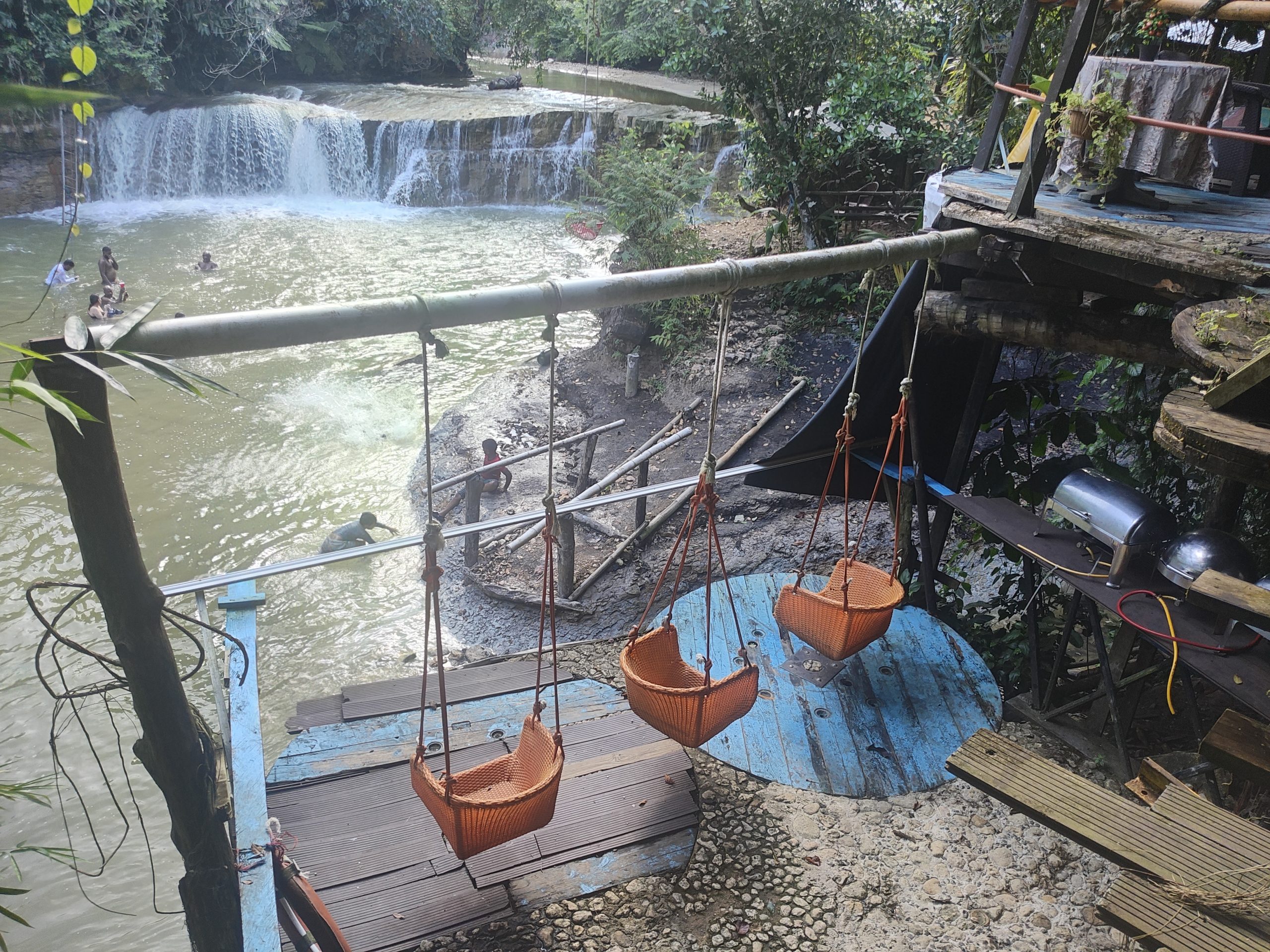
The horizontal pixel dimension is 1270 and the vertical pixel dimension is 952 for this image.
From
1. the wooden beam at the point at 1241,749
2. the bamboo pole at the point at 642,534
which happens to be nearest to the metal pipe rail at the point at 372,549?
the wooden beam at the point at 1241,749

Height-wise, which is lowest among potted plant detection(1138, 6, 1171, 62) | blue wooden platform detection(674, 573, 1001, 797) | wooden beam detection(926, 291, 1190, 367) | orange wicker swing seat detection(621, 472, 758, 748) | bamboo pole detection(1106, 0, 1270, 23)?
blue wooden platform detection(674, 573, 1001, 797)

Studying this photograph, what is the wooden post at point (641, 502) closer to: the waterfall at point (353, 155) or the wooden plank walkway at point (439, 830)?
the wooden plank walkway at point (439, 830)

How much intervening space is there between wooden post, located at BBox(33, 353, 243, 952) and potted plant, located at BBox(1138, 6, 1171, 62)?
6116 mm

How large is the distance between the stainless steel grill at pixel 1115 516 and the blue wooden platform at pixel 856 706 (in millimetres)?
777

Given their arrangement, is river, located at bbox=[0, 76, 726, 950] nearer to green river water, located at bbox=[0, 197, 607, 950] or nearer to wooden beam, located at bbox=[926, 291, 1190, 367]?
green river water, located at bbox=[0, 197, 607, 950]

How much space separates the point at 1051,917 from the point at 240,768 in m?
2.87

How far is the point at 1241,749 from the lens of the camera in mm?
2506

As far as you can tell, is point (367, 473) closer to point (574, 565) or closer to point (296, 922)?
point (574, 565)

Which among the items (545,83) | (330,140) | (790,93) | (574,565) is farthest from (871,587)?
(545,83)

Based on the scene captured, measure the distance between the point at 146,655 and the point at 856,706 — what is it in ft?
9.13

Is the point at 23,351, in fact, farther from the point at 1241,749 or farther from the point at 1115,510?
the point at 1115,510

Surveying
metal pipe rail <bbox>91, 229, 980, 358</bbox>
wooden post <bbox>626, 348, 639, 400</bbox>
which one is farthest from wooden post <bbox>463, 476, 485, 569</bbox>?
metal pipe rail <bbox>91, 229, 980, 358</bbox>

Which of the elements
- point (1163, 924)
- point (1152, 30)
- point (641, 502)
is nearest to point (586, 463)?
point (641, 502)

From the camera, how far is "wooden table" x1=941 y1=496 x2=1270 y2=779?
10.6 ft
